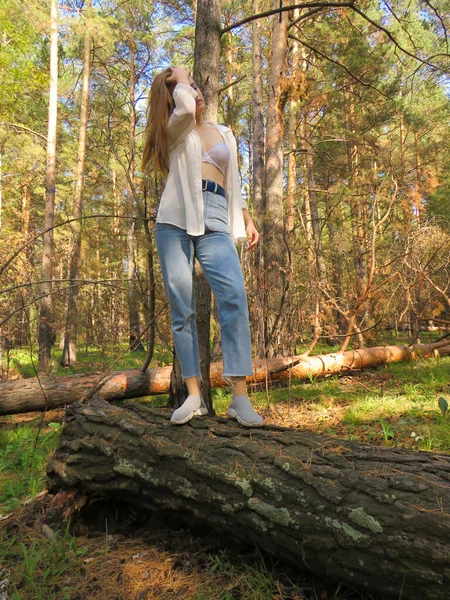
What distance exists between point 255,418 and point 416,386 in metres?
3.35

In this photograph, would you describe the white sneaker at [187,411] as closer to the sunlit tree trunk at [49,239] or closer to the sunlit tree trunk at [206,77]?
the sunlit tree trunk at [206,77]

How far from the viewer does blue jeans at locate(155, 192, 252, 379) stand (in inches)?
88.4

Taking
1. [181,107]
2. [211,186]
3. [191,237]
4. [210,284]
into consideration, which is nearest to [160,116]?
[181,107]

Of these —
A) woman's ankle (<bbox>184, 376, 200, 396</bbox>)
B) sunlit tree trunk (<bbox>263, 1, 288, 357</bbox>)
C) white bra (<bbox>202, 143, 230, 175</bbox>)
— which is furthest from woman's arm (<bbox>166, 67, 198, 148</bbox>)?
sunlit tree trunk (<bbox>263, 1, 288, 357</bbox>)

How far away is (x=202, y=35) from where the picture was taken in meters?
3.25

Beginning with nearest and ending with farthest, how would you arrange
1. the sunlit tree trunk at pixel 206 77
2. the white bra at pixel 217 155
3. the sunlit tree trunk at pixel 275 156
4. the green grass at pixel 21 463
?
the white bra at pixel 217 155 → the green grass at pixel 21 463 → the sunlit tree trunk at pixel 206 77 → the sunlit tree trunk at pixel 275 156

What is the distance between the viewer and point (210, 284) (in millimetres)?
2330

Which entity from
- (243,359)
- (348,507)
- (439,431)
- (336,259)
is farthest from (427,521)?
(336,259)

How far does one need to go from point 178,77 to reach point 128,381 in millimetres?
3813

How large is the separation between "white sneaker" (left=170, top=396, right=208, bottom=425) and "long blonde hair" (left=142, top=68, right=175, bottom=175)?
1508 millimetres

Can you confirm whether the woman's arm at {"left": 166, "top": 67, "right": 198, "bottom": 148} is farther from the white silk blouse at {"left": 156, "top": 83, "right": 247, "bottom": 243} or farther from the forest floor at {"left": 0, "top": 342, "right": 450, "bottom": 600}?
the forest floor at {"left": 0, "top": 342, "right": 450, "bottom": 600}

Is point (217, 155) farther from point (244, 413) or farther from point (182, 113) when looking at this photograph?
point (244, 413)

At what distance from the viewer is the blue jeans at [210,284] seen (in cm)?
225

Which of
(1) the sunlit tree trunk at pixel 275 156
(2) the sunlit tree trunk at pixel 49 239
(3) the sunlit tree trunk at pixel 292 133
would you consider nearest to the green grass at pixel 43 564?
(3) the sunlit tree trunk at pixel 292 133
